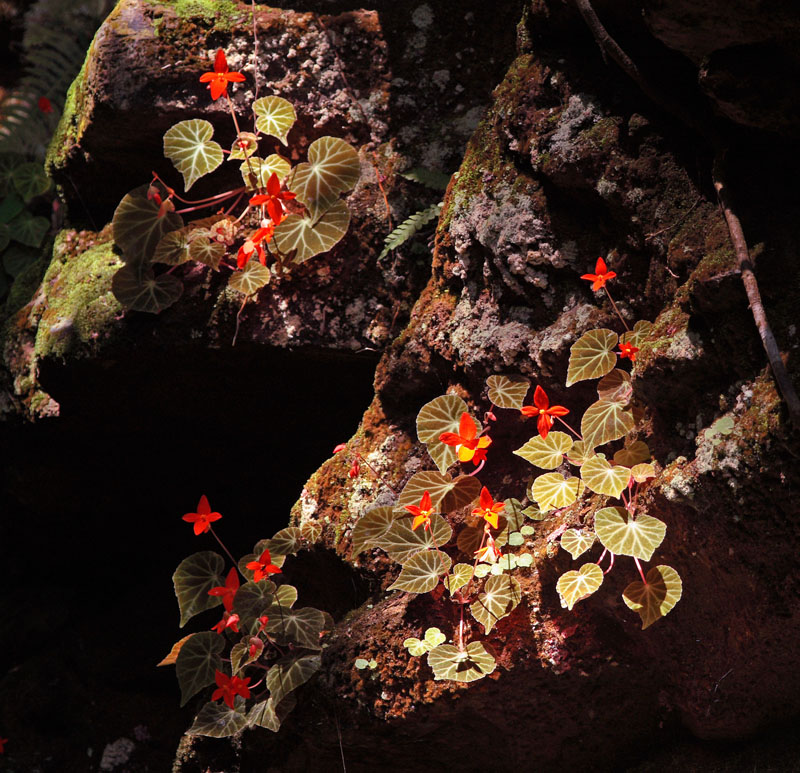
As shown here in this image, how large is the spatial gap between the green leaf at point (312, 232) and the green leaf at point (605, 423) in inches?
41.5

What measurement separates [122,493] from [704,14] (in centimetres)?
323

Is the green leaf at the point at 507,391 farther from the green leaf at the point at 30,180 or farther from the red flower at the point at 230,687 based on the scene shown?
the green leaf at the point at 30,180

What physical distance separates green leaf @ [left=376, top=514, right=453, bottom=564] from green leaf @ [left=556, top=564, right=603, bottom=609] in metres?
0.36

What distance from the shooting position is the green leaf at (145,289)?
8.71ft

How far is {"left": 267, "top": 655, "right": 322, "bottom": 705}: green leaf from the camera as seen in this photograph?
2113 millimetres

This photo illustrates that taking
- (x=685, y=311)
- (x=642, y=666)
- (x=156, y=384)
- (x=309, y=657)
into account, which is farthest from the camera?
(x=156, y=384)

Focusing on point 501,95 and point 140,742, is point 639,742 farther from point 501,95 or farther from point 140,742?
point 140,742

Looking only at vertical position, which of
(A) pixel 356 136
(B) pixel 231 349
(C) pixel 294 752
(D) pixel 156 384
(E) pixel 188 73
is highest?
(E) pixel 188 73

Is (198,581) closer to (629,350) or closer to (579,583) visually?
(579,583)

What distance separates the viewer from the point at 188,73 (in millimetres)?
2721

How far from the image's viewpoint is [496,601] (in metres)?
1.93

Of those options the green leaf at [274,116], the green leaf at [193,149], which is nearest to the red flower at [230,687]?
the green leaf at [193,149]

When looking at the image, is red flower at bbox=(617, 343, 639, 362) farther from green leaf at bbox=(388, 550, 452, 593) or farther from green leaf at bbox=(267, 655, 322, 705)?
green leaf at bbox=(267, 655, 322, 705)

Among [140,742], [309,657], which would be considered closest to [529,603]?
[309,657]
